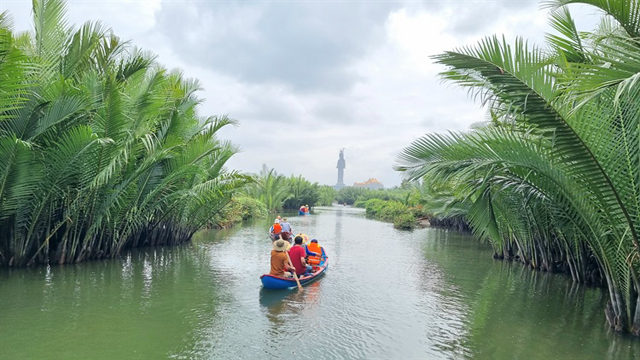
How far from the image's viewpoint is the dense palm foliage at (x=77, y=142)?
27.8 ft

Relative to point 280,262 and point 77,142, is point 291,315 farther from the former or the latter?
point 77,142

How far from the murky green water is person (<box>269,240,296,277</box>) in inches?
20.1

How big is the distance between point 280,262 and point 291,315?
1.90 metres

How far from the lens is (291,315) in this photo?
768cm

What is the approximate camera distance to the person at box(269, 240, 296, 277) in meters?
9.42

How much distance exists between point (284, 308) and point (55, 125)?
20.4 feet

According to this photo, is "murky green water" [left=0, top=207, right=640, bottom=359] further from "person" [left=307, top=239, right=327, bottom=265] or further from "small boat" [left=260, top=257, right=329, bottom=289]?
"person" [left=307, top=239, right=327, bottom=265]

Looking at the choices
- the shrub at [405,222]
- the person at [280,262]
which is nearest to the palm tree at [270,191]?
the shrub at [405,222]

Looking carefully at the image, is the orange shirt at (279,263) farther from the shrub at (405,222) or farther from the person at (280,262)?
the shrub at (405,222)

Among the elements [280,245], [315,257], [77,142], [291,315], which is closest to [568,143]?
[291,315]

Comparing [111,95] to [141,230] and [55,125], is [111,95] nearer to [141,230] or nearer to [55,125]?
[55,125]

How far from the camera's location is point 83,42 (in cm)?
968

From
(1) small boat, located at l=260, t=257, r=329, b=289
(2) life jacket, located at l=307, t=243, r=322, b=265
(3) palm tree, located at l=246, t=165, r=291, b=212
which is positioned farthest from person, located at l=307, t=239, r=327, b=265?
(3) palm tree, located at l=246, t=165, r=291, b=212

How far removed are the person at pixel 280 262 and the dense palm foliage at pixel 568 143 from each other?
3681mm
